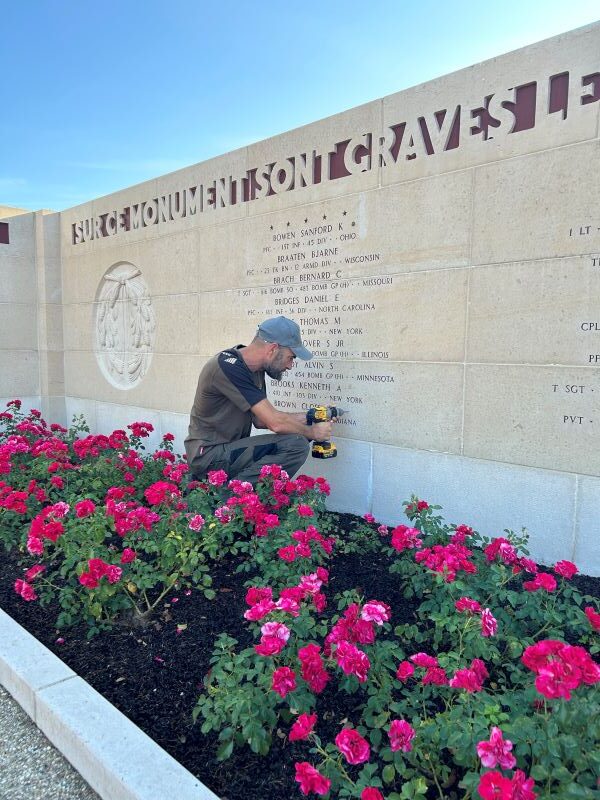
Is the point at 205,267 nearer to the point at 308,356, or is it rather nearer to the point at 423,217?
the point at 308,356

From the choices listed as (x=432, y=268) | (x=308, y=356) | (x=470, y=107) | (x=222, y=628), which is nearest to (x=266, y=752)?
(x=222, y=628)

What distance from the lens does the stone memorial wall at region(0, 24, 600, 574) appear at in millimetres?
3275

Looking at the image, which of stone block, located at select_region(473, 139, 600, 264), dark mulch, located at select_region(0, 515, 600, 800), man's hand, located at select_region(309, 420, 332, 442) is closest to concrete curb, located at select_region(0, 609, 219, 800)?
dark mulch, located at select_region(0, 515, 600, 800)

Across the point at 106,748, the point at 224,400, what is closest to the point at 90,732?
the point at 106,748

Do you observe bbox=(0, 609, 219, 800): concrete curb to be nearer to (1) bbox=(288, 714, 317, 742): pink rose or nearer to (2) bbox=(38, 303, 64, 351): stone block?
(1) bbox=(288, 714, 317, 742): pink rose

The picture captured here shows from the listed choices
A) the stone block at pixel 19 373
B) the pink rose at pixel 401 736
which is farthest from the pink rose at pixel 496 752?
the stone block at pixel 19 373

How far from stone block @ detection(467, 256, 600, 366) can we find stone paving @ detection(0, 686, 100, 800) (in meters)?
2.91

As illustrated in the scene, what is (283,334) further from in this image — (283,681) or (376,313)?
(283,681)

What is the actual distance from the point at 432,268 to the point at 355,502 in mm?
1732

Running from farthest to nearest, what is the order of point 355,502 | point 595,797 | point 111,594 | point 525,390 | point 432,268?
point 355,502 < point 432,268 < point 525,390 < point 111,594 < point 595,797

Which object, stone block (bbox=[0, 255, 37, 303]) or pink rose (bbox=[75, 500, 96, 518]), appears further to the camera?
stone block (bbox=[0, 255, 37, 303])

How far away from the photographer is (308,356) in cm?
399

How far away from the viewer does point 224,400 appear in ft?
13.5

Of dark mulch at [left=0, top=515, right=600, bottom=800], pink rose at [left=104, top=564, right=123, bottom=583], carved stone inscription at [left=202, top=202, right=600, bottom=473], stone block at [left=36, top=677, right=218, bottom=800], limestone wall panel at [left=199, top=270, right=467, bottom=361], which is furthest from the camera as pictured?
limestone wall panel at [left=199, top=270, right=467, bottom=361]
